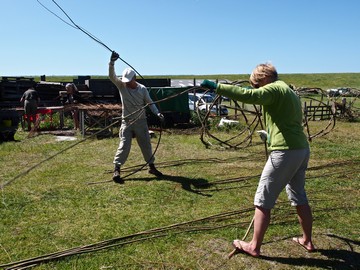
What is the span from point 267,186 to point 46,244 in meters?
2.08

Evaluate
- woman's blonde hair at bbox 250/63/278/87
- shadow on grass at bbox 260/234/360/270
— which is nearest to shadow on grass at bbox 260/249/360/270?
shadow on grass at bbox 260/234/360/270

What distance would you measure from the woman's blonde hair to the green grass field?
1508 mm

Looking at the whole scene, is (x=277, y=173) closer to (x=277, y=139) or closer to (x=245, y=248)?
(x=277, y=139)

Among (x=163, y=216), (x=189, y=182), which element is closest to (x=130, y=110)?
(x=189, y=182)

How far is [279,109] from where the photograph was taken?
10.1 ft

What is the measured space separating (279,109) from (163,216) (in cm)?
190

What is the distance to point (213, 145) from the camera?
938 cm

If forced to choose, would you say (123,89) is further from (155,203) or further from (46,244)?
(46,244)

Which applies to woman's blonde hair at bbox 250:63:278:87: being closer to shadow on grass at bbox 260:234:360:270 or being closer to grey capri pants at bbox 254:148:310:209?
grey capri pants at bbox 254:148:310:209

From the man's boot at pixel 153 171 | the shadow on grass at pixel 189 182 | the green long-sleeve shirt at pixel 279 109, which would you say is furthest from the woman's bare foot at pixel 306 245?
the man's boot at pixel 153 171

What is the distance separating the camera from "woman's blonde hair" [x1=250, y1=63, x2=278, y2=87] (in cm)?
314

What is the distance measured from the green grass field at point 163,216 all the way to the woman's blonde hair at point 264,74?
1508mm

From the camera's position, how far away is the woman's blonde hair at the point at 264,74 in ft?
10.3

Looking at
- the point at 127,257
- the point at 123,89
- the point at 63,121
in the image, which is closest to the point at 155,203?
the point at 127,257
